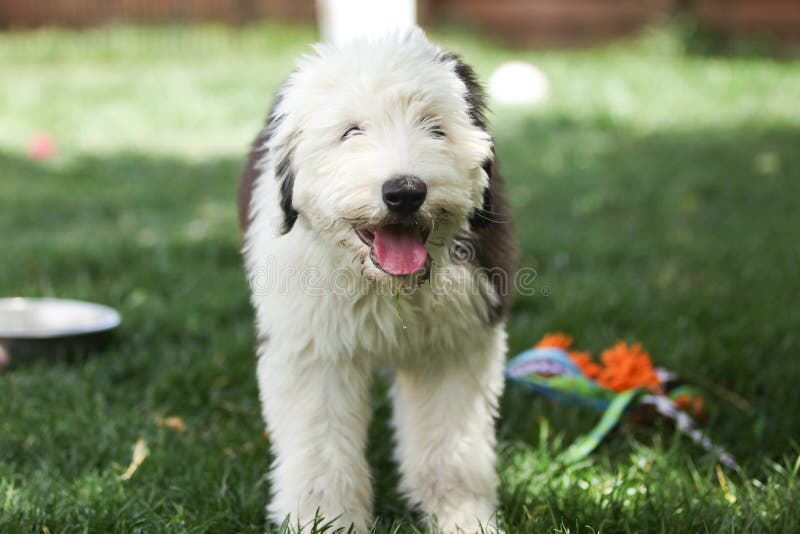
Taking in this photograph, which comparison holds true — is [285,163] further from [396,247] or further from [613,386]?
[613,386]

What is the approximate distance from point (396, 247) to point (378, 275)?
86 mm

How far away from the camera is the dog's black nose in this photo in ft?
7.70

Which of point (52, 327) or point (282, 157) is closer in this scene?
point (282, 157)

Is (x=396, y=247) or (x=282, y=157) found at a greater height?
(x=282, y=157)

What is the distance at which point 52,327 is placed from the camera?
4.44 meters

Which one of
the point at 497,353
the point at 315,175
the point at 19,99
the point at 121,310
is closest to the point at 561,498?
the point at 497,353

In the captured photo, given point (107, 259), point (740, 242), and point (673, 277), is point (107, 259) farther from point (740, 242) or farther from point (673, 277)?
point (740, 242)

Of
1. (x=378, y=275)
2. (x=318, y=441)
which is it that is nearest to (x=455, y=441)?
(x=318, y=441)

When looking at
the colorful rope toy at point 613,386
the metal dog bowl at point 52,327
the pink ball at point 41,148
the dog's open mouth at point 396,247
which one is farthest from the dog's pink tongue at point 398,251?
the pink ball at point 41,148

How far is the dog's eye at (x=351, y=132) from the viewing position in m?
2.51

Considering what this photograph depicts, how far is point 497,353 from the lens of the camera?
3062 mm

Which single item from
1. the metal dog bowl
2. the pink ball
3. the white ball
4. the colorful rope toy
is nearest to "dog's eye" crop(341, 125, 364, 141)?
the colorful rope toy

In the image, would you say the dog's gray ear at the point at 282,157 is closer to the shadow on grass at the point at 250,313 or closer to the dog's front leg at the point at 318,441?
the dog's front leg at the point at 318,441

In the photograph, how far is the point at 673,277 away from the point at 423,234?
122 inches
